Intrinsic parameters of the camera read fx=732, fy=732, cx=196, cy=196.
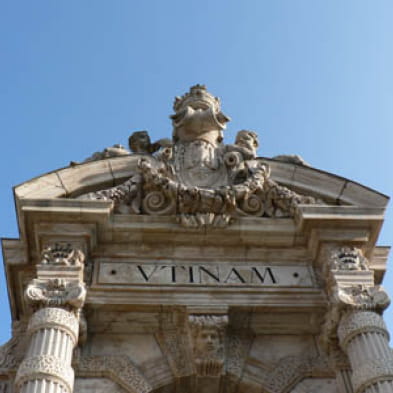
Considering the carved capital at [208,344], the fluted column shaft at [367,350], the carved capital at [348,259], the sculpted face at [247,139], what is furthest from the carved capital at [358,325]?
the sculpted face at [247,139]

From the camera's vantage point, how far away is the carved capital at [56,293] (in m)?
11.2

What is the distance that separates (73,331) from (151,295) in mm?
1674

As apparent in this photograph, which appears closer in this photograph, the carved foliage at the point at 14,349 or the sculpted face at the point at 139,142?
the carved foliage at the point at 14,349

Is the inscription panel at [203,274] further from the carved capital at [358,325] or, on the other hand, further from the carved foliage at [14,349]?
the carved foliage at [14,349]

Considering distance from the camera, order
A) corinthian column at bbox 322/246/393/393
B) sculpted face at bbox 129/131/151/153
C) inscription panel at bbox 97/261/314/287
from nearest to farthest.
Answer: corinthian column at bbox 322/246/393/393, inscription panel at bbox 97/261/314/287, sculpted face at bbox 129/131/151/153

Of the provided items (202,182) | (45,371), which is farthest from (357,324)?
(45,371)

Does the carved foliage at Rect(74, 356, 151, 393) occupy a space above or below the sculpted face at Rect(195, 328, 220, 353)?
below

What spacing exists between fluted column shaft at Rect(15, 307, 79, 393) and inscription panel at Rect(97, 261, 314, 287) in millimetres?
1505

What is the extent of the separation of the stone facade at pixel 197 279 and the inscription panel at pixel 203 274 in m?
0.03

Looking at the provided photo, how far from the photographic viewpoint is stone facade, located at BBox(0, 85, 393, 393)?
11484 millimetres

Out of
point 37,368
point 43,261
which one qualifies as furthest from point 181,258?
point 37,368

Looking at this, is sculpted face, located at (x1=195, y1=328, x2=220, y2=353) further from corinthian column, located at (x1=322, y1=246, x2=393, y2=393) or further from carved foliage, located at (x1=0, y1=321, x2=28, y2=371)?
carved foliage, located at (x1=0, y1=321, x2=28, y2=371)

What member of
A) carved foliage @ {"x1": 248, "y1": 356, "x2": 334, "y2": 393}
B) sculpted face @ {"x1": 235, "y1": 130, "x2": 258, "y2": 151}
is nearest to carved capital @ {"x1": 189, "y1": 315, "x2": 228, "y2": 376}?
carved foliage @ {"x1": 248, "y1": 356, "x2": 334, "y2": 393}

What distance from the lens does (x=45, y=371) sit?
1015 cm
